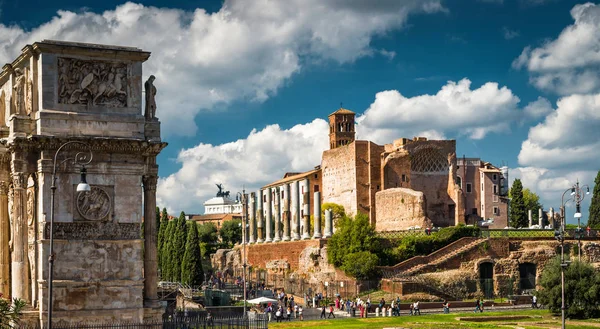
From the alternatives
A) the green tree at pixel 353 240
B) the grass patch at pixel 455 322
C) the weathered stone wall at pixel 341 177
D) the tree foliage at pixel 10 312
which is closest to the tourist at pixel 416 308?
the grass patch at pixel 455 322

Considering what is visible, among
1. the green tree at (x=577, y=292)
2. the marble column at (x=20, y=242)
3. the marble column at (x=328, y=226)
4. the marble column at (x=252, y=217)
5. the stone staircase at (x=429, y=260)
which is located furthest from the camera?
the marble column at (x=252, y=217)

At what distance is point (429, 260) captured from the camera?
72.7 meters

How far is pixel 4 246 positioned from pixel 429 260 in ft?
142

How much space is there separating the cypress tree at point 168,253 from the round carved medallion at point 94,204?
49127mm

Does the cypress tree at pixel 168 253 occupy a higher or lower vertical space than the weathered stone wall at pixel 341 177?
lower

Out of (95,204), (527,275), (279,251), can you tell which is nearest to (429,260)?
(527,275)

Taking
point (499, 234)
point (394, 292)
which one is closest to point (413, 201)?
point (499, 234)

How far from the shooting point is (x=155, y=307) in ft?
112

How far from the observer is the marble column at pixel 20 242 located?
32.9 metres

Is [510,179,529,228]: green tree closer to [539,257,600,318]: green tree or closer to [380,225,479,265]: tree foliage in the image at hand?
[380,225,479,265]: tree foliage

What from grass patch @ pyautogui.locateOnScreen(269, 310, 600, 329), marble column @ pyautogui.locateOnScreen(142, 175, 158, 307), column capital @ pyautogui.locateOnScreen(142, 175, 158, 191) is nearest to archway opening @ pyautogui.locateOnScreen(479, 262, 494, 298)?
grass patch @ pyautogui.locateOnScreen(269, 310, 600, 329)

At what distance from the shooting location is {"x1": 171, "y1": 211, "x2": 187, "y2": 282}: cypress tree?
80188 mm

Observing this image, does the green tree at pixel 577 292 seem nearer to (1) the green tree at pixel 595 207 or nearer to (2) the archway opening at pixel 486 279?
(2) the archway opening at pixel 486 279

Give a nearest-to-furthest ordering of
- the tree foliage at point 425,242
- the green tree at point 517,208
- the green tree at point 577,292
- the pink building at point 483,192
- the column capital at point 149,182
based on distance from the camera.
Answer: the column capital at point 149,182 → the green tree at point 577,292 → the tree foliage at point 425,242 → the green tree at point 517,208 → the pink building at point 483,192
